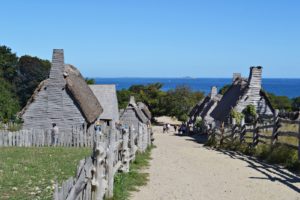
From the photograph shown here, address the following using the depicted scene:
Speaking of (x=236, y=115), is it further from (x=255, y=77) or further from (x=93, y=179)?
(x=93, y=179)

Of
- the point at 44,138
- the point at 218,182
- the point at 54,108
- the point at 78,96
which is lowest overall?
the point at 44,138

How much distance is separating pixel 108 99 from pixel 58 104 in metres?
15.7

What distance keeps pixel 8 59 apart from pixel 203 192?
74.1 metres

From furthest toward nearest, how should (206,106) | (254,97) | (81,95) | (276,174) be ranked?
1. (206,106)
2. (254,97)
3. (81,95)
4. (276,174)

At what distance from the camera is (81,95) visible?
111 ft

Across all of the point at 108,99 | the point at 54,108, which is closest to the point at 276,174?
the point at 54,108

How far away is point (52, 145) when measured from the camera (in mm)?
27219

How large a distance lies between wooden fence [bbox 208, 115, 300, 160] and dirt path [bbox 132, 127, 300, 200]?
1654mm

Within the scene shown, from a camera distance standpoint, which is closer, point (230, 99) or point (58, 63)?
point (58, 63)

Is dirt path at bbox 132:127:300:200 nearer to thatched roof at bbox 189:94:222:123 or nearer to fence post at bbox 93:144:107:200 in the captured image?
fence post at bbox 93:144:107:200

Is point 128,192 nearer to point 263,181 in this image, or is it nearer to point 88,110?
point 263,181

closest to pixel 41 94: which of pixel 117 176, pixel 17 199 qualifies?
pixel 117 176

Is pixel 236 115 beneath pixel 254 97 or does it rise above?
beneath

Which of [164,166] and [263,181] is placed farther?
[164,166]
